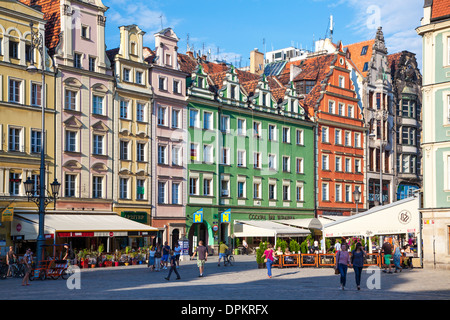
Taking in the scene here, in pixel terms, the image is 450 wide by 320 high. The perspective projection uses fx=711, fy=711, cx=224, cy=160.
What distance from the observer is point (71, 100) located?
4666 cm

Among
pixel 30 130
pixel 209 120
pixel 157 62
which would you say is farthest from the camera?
pixel 209 120

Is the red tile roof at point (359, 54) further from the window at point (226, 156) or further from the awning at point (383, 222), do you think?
the awning at point (383, 222)

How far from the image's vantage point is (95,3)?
160 feet

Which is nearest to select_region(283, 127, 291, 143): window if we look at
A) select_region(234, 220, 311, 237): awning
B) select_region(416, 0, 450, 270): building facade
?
select_region(234, 220, 311, 237): awning

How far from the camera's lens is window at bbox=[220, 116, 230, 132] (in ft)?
191

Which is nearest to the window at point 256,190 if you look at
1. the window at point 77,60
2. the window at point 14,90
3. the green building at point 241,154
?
the green building at point 241,154

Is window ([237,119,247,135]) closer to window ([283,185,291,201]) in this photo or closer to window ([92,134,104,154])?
window ([283,185,291,201])

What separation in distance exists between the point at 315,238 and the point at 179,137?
1803cm

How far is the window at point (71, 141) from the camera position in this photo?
1825 inches

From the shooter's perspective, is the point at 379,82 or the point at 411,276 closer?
the point at 411,276

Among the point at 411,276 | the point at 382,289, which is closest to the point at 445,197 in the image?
the point at 411,276

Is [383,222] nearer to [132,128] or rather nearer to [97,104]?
[132,128]

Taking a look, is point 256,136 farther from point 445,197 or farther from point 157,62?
point 445,197

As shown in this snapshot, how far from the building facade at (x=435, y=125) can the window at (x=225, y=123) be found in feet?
74.7
